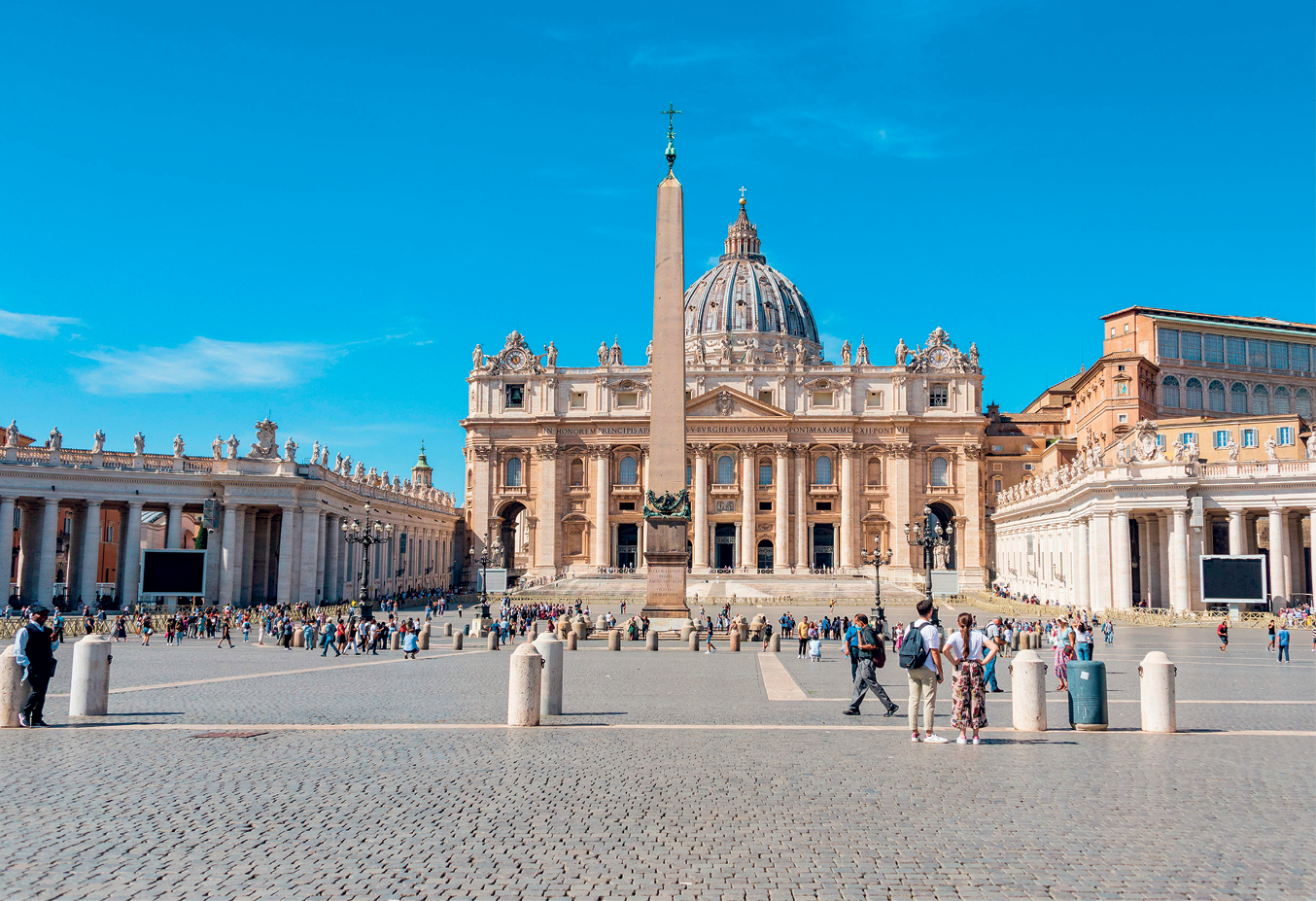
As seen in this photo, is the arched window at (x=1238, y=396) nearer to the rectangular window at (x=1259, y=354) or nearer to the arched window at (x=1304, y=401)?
the rectangular window at (x=1259, y=354)

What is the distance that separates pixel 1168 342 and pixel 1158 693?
2523 inches

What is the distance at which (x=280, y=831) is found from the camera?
7219 millimetres

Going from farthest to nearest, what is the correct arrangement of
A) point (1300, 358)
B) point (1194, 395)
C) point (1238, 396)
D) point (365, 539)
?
point (1300, 358) → point (1238, 396) → point (1194, 395) → point (365, 539)

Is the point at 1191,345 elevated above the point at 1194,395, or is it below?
above

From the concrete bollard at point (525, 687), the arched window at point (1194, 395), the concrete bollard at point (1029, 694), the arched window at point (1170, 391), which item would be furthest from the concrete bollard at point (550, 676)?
the arched window at point (1194, 395)

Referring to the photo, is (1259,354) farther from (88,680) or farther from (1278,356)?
(88,680)

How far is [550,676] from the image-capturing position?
13.2 metres

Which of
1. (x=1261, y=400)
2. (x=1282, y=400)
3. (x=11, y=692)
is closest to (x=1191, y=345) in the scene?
(x=1261, y=400)

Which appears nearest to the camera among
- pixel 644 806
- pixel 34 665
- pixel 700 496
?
pixel 644 806

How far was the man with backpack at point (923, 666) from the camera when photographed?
426 inches

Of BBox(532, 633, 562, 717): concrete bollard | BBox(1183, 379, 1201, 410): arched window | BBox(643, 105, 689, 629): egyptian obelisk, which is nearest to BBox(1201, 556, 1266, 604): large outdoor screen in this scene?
BBox(643, 105, 689, 629): egyptian obelisk

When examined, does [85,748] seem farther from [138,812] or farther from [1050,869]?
[1050,869]

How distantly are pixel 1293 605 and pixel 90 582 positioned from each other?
5005cm

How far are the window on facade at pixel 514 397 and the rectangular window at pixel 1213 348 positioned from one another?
4988 centimetres
